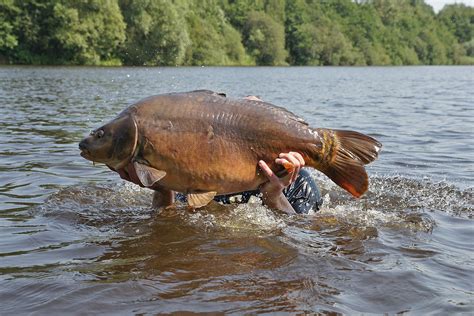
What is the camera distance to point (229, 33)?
71500mm

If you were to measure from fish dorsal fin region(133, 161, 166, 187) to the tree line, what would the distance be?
46.8 meters

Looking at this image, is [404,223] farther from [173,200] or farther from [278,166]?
[173,200]

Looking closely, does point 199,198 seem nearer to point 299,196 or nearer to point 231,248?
point 231,248

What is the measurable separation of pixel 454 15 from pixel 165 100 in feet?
476

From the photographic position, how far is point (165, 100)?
4512mm

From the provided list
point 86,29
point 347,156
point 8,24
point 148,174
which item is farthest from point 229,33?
point 148,174

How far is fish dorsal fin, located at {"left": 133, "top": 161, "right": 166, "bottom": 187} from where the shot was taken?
4.32 metres

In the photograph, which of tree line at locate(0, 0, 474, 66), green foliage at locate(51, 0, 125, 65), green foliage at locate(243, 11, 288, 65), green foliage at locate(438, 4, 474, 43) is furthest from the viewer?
green foliage at locate(438, 4, 474, 43)

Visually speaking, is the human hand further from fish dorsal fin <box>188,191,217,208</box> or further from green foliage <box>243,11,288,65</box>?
green foliage <box>243,11,288,65</box>

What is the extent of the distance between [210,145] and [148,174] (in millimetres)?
476

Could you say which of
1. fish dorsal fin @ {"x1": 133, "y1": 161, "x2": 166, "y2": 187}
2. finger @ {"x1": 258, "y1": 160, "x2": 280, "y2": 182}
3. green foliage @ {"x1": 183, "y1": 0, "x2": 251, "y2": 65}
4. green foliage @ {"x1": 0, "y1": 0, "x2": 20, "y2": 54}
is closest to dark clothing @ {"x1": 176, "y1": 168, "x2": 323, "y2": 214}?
finger @ {"x1": 258, "y1": 160, "x2": 280, "y2": 182}

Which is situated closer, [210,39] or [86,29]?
[86,29]

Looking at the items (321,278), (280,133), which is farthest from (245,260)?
(280,133)

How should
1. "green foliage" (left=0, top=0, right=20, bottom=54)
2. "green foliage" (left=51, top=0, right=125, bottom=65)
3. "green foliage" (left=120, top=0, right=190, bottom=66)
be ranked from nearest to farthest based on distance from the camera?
"green foliage" (left=0, top=0, right=20, bottom=54), "green foliage" (left=51, top=0, right=125, bottom=65), "green foliage" (left=120, top=0, right=190, bottom=66)
